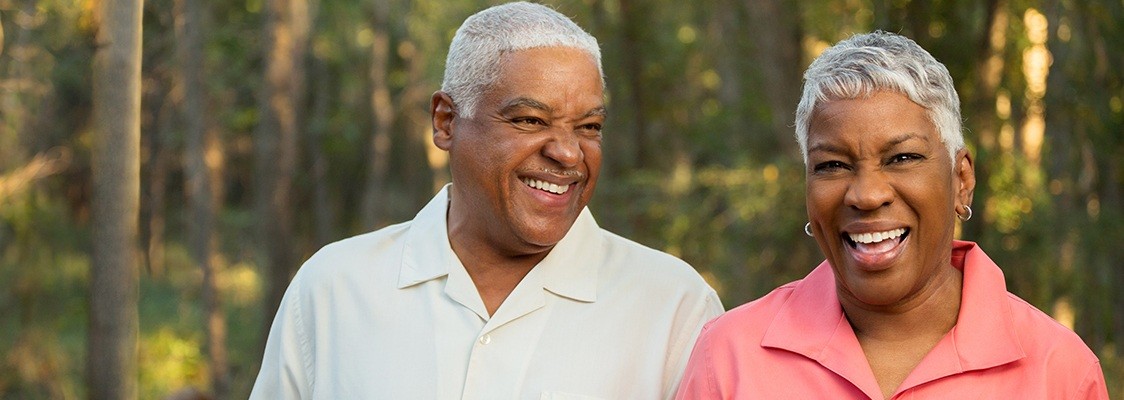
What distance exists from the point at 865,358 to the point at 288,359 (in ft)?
5.02

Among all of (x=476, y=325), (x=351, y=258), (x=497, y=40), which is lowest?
(x=476, y=325)

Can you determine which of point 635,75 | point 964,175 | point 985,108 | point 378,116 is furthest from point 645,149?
point 964,175

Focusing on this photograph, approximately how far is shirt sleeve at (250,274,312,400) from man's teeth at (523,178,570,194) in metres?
0.72

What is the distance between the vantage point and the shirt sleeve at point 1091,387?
274 centimetres

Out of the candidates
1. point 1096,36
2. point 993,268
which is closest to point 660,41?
point 1096,36

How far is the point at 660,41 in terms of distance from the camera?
19.6 m

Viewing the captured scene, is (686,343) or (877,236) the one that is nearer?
(877,236)

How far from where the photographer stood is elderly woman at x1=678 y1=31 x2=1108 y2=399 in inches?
110

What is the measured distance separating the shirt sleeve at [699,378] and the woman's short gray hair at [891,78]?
0.57m

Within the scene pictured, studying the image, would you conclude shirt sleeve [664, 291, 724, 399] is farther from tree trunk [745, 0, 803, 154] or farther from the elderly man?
tree trunk [745, 0, 803, 154]

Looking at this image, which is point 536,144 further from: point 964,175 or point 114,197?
point 114,197

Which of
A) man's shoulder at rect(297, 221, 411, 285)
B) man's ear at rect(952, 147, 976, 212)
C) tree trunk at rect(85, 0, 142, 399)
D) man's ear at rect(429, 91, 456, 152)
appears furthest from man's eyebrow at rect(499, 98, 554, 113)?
tree trunk at rect(85, 0, 142, 399)

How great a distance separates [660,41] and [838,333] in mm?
A: 16876

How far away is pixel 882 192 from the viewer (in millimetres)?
2783
